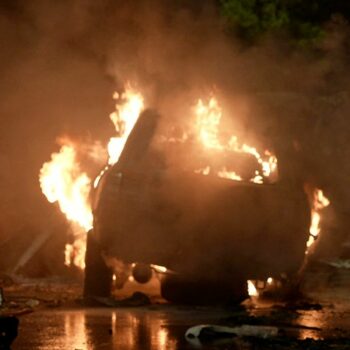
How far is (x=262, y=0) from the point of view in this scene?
23.7 metres

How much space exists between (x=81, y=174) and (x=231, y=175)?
321 cm

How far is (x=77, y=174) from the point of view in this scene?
16938 millimetres

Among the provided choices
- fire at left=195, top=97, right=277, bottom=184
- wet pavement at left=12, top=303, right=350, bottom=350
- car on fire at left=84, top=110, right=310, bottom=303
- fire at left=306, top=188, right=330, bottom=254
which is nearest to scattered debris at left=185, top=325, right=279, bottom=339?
wet pavement at left=12, top=303, right=350, bottom=350

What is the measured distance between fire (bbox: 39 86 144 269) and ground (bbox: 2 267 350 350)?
1498mm

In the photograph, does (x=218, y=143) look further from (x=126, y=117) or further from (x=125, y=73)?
(x=125, y=73)

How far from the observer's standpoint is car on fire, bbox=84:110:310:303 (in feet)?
47.0

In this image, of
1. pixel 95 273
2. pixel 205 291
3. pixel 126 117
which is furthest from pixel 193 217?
pixel 126 117

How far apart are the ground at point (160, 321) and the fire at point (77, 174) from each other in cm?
150

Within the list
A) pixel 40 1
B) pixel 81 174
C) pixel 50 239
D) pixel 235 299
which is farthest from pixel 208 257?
pixel 40 1

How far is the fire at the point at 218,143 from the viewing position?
15.0m

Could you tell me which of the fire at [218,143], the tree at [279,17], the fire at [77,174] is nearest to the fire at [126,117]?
the fire at [77,174]

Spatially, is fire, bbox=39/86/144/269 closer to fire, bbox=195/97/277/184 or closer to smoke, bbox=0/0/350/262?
fire, bbox=195/97/277/184

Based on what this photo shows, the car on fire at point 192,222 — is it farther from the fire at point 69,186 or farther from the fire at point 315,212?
the fire at point 69,186

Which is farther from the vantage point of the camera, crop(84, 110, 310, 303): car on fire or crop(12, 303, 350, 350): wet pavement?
crop(84, 110, 310, 303): car on fire
